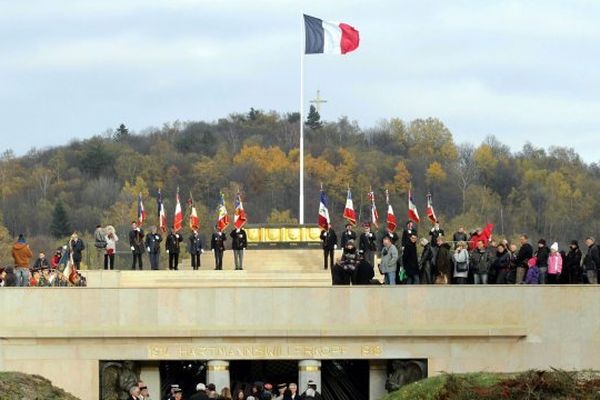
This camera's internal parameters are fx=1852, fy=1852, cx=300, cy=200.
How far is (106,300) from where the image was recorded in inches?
1324

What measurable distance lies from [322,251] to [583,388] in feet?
85.6

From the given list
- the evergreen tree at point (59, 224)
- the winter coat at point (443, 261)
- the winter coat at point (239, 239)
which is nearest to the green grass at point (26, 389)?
the winter coat at point (443, 261)

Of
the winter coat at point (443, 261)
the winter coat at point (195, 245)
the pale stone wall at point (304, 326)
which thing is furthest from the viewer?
the winter coat at point (195, 245)

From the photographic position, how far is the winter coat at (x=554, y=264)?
34.4m

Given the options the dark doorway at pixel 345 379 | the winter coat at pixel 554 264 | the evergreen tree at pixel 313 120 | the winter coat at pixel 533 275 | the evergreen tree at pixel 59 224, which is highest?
the evergreen tree at pixel 313 120

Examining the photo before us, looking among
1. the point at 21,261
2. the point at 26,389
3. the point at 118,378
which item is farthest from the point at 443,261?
the point at 26,389

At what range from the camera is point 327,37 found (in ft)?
171

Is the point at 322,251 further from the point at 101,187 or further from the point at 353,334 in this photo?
the point at 101,187

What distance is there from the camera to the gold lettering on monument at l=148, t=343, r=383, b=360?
33.5 metres

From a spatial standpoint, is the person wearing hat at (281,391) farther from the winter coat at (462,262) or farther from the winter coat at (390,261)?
the winter coat at (462,262)

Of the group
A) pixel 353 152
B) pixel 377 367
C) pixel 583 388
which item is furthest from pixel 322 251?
pixel 353 152

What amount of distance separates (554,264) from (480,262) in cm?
146

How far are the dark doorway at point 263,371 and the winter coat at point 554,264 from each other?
513cm

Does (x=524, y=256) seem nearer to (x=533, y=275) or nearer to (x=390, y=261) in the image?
(x=533, y=275)
